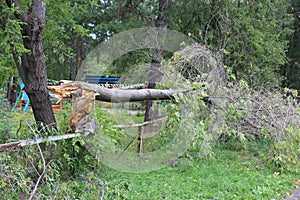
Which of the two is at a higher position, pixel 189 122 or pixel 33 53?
pixel 33 53

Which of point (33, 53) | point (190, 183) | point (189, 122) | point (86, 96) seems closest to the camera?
point (86, 96)

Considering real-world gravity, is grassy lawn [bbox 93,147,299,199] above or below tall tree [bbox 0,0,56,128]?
below

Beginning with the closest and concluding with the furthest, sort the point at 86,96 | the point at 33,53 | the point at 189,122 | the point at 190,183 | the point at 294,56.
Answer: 1. the point at 86,96
2. the point at 33,53
3. the point at 189,122
4. the point at 190,183
5. the point at 294,56

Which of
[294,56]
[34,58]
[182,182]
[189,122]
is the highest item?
[294,56]

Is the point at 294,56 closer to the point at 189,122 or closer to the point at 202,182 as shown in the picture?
the point at 202,182

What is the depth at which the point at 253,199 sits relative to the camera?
13.3 ft

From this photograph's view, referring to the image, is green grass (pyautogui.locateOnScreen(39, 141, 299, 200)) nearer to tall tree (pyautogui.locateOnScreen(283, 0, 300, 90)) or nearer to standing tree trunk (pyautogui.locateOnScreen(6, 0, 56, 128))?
standing tree trunk (pyautogui.locateOnScreen(6, 0, 56, 128))

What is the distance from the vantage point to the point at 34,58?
3994 mm

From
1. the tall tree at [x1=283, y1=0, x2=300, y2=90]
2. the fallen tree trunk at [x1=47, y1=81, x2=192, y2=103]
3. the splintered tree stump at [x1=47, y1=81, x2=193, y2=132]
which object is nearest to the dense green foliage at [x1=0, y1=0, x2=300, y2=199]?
the splintered tree stump at [x1=47, y1=81, x2=193, y2=132]

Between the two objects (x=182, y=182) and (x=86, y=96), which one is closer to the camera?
(x=86, y=96)

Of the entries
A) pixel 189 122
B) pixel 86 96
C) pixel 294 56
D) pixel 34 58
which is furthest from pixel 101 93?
pixel 294 56

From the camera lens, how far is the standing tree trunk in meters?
3.92

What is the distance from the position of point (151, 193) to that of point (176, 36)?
553 centimetres

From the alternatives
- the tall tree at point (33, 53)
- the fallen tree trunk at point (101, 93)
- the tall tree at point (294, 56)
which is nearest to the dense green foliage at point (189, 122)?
the tall tree at point (33, 53)
